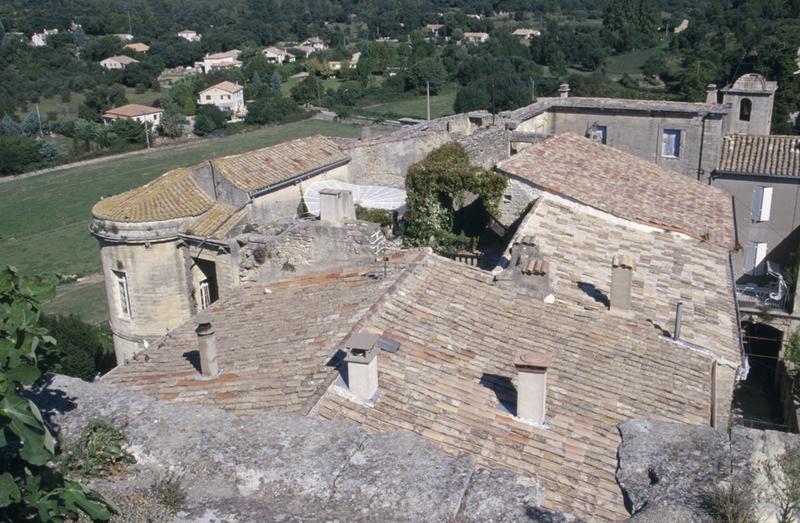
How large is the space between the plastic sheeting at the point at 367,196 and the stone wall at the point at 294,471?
13.5 metres

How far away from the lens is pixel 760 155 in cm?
2434

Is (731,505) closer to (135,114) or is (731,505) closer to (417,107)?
(417,107)

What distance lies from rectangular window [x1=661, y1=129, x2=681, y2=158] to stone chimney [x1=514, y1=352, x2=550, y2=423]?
18.0m

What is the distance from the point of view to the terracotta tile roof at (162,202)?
17.8m

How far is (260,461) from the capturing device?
420 cm

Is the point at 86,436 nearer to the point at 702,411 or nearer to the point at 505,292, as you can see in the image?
the point at 702,411

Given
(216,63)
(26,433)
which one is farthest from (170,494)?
(216,63)

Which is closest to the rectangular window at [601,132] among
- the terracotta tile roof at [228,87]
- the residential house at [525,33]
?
the terracotta tile roof at [228,87]

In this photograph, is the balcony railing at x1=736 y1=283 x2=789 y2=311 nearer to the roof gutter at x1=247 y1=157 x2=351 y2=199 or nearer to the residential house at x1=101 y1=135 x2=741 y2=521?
the residential house at x1=101 y1=135 x2=741 y2=521

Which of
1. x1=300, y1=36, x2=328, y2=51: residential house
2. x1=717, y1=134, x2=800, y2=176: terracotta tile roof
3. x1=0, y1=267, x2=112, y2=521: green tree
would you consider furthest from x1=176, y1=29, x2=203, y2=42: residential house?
x1=0, y1=267, x2=112, y2=521: green tree

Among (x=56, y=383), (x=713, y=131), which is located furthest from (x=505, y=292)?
(x=713, y=131)

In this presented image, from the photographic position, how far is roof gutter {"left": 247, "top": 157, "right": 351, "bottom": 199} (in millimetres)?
18438

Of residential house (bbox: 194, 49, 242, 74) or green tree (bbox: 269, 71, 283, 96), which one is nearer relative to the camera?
green tree (bbox: 269, 71, 283, 96)

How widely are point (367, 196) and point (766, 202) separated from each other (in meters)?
12.8
